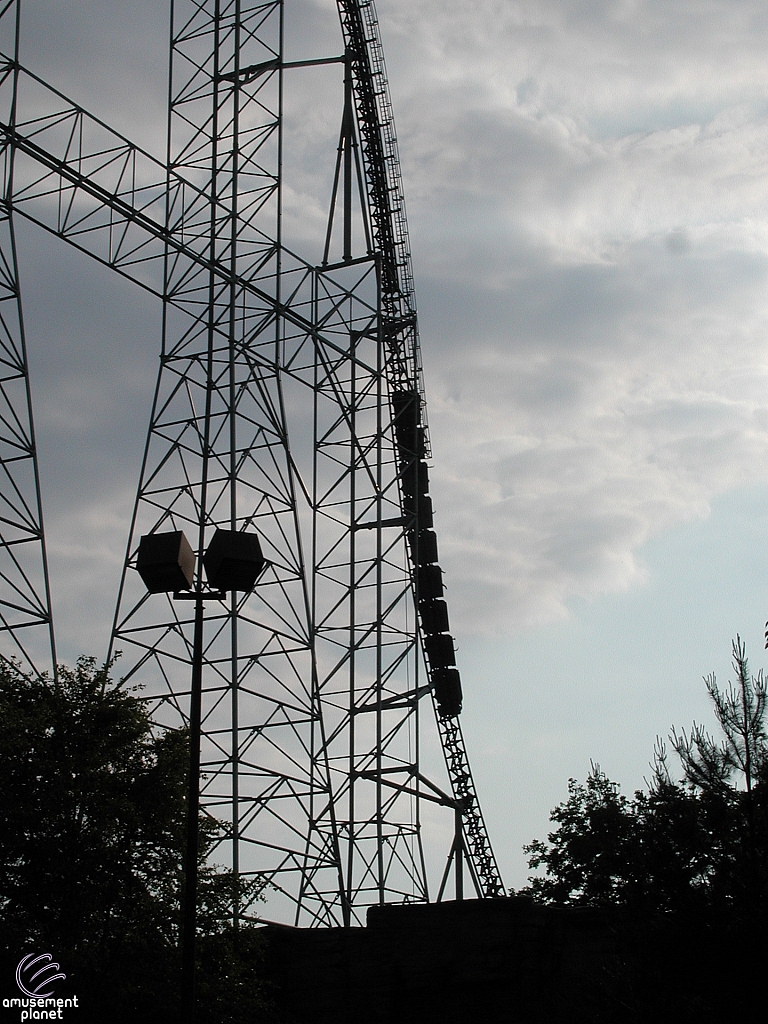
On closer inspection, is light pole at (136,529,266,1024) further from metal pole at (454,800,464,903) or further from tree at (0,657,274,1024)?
metal pole at (454,800,464,903)

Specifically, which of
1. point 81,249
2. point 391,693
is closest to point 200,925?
point 391,693

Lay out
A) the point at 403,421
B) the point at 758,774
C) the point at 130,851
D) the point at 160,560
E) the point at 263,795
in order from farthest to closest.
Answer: the point at 403,421 → the point at 263,795 → the point at 130,851 → the point at 758,774 → the point at 160,560

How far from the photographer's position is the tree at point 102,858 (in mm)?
12227

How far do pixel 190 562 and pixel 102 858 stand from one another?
16.1ft

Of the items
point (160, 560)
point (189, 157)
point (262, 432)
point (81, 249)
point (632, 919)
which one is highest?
point (189, 157)

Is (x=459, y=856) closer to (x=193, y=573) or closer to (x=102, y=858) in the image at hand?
(x=102, y=858)

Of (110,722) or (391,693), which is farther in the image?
(391,693)

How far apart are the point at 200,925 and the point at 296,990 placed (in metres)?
5.65

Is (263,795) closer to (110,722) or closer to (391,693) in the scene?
(391,693)

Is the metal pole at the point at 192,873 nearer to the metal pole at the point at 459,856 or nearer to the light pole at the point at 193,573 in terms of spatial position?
the light pole at the point at 193,573

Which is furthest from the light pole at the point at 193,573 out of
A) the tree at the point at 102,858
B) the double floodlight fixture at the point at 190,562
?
the tree at the point at 102,858

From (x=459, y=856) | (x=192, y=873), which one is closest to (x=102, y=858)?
(x=192, y=873)

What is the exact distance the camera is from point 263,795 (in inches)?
784

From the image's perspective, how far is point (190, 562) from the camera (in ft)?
30.9
